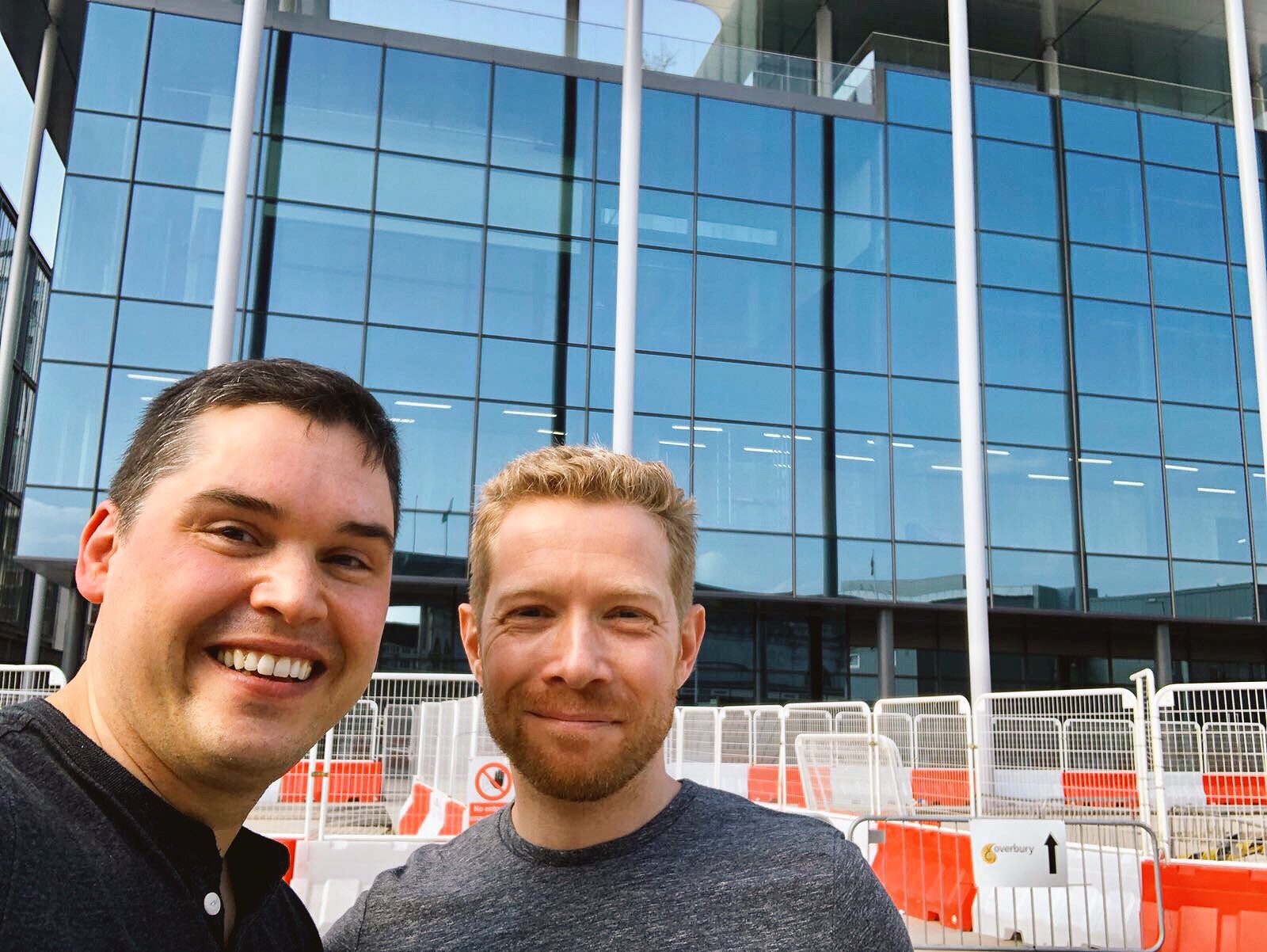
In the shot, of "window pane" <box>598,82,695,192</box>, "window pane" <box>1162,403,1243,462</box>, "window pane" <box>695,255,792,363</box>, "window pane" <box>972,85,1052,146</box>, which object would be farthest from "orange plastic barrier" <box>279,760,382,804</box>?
"window pane" <box>972,85,1052,146</box>

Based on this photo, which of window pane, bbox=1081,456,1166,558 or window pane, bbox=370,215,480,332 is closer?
window pane, bbox=370,215,480,332

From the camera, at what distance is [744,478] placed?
21.6 metres

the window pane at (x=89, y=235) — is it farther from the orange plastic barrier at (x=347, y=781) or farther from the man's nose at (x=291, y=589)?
the man's nose at (x=291, y=589)

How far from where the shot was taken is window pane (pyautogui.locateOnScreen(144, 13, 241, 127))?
2031 cm

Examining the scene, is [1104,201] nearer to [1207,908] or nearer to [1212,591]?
[1212,591]

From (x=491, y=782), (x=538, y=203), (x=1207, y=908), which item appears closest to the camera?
(x=1207, y=908)

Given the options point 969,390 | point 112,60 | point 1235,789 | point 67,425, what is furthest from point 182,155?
point 1235,789

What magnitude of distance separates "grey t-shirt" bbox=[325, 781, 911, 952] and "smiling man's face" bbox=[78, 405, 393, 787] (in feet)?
1.48

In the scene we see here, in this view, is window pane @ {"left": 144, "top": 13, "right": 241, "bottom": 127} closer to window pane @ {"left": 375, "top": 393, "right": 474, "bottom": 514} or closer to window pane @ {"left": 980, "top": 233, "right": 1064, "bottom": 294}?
window pane @ {"left": 375, "top": 393, "right": 474, "bottom": 514}

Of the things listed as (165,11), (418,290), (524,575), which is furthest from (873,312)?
(524,575)

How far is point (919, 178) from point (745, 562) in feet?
30.6

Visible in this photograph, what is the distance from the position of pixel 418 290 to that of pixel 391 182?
223 centimetres

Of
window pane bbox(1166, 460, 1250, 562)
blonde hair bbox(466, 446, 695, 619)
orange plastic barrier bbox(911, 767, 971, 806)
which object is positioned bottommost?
orange plastic barrier bbox(911, 767, 971, 806)

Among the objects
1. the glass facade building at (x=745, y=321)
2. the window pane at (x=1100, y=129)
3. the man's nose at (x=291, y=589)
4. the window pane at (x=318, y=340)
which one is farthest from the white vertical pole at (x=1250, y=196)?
the man's nose at (x=291, y=589)
